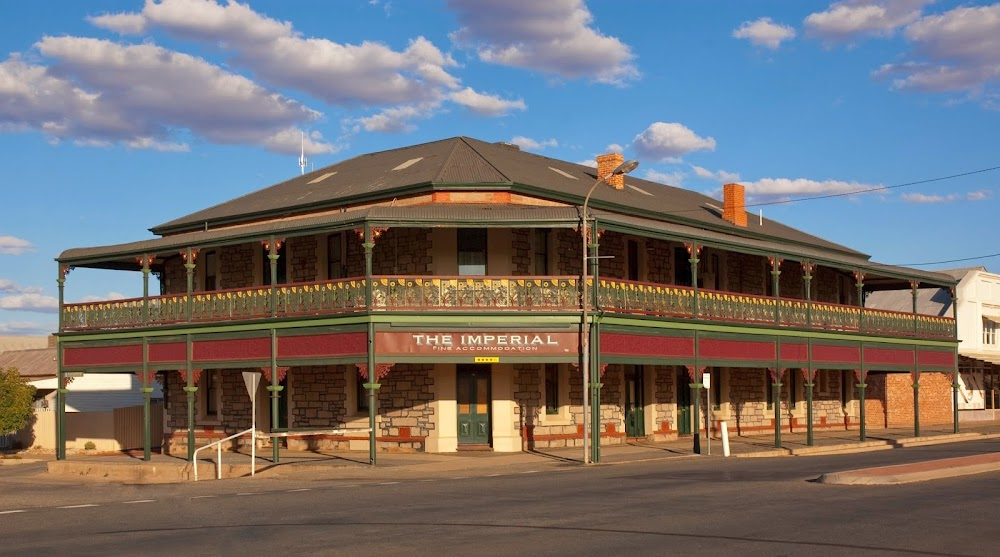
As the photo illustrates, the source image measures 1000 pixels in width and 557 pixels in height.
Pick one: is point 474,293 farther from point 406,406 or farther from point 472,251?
point 406,406

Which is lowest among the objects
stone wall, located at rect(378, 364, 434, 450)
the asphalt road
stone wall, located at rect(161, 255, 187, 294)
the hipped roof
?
the asphalt road

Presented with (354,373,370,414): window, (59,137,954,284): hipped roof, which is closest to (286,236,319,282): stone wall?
(59,137,954,284): hipped roof

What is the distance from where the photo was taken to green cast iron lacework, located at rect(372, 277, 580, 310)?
27.8 m

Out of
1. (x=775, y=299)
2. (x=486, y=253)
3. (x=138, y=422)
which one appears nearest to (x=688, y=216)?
(x=775, y=299)

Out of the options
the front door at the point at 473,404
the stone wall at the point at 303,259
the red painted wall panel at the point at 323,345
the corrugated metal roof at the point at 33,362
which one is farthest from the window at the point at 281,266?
the corrugated metal roof at the point at 33,362

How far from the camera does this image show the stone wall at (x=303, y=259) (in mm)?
33531

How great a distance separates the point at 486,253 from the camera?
31.2 m

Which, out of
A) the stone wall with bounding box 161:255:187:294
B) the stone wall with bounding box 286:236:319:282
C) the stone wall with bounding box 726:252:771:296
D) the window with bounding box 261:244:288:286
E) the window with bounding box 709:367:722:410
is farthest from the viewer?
the stone wall with bounding box 726:252:771:296

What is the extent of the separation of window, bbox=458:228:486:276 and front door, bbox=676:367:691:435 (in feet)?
31.5

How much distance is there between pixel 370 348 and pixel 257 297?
4.35 meters

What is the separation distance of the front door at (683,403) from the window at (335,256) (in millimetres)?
11781

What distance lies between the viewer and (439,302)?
27922 millimetres

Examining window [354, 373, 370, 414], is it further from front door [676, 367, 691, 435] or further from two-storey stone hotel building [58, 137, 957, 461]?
front door [676, 367, 691, 435]

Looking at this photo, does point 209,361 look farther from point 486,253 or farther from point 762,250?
point 762,250
